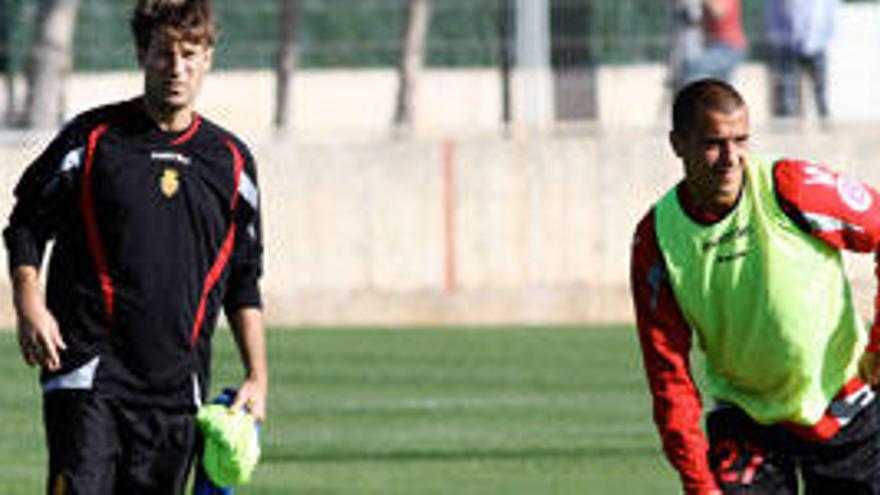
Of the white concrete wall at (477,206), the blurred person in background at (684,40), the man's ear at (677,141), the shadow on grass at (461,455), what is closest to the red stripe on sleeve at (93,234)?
the man's ear at (677,141)

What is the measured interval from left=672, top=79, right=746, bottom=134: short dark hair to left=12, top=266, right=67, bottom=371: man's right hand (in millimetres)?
1797

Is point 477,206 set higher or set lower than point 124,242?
lower

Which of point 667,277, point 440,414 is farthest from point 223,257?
point 440,414

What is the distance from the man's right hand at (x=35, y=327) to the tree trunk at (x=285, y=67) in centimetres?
1207

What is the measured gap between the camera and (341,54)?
65.0 ft

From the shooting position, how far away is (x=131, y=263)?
7559 mm

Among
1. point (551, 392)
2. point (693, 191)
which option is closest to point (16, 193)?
point (693, 191)

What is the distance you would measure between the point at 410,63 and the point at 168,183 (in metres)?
12.2

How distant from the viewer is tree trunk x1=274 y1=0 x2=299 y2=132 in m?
19.5

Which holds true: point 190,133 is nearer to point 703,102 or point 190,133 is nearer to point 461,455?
point 703,102

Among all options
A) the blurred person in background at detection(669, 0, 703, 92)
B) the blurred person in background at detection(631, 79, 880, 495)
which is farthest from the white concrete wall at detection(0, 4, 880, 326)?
the blurred person in background at detection(631, 79, 880, 495)

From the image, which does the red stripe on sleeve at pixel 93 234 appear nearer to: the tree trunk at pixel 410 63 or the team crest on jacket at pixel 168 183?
the team crest on jacket at pixel 168 183

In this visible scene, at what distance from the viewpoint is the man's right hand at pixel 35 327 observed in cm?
736

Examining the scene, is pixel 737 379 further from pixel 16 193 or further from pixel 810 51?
pixel 810 51
